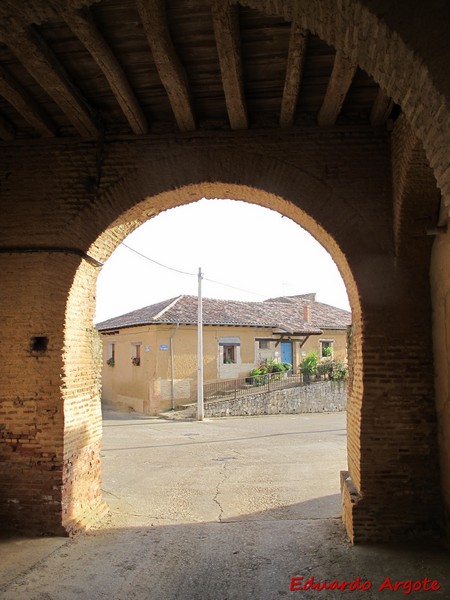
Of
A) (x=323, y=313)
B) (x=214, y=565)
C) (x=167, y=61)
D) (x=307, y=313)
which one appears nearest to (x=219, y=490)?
(x=214, y=565)

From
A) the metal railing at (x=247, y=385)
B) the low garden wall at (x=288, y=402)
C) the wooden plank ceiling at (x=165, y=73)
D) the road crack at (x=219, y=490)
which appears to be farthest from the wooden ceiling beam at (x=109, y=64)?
the metal railing at (x=247, y=385)

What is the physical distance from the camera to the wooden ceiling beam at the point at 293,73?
3568 mm

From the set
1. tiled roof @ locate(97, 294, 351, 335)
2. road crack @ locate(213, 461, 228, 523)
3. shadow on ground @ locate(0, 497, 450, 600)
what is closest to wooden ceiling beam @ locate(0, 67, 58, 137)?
shadow on ground @ locate(0, 497, 450, 600)

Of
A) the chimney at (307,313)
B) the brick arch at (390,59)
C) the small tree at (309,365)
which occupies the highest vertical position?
the chimney at (307,313)

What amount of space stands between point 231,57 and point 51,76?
5.11ft

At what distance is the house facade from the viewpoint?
20250 millimetres

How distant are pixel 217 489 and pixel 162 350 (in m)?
13.0

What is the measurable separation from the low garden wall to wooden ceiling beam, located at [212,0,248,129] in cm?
1554

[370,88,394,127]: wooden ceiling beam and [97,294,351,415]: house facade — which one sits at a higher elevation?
[370,88,394,127]: wooden ceiling beam

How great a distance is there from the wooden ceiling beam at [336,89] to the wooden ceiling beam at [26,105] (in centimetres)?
283

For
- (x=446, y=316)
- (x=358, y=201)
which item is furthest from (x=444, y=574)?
(x=358, y=201)

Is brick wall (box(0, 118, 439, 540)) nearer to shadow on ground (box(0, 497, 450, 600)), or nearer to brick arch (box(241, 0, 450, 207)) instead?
shadow on ground (box(0, 497, 450, 600))

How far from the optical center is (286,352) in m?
24.7

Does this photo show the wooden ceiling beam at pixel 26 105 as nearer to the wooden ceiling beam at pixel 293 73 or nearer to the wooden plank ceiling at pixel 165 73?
the wooden plank ceiling at pixel 165 73
